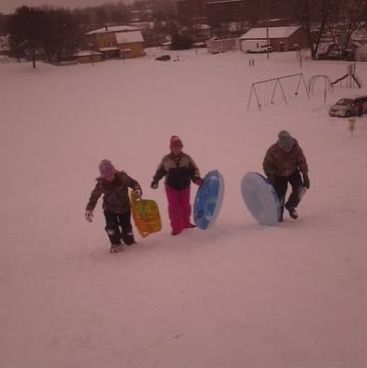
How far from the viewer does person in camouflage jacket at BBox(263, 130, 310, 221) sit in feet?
19.3

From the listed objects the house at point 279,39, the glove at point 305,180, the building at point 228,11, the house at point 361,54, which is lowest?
the glove at point 305,180

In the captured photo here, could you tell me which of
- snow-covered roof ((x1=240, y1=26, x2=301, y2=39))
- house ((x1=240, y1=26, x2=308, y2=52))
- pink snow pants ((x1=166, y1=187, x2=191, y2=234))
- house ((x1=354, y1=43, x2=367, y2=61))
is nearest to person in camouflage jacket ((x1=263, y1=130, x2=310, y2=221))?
pink snow pants ((x1=166, y1=187, x2=191, y2=234))

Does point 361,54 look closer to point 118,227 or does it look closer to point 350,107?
point 350,107

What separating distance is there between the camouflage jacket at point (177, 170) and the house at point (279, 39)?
39.4 m

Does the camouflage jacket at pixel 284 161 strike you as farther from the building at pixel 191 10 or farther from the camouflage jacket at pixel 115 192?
the building at pixel 191 10

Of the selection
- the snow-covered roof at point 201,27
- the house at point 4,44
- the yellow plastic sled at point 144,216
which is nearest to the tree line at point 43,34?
the house at point 4,44

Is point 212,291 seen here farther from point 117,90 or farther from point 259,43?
point 259,43

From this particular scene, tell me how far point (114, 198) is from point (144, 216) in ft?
2.23

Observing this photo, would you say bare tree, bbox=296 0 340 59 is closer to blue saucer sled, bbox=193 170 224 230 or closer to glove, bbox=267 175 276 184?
glove, bbox=267 175 276 184

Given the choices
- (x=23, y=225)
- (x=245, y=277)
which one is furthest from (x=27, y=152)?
(x=245, y=277)

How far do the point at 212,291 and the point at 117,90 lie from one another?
78.3ft

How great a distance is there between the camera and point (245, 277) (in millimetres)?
4293

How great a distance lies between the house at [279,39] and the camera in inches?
1656

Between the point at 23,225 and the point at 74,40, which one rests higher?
the point at 74,40
